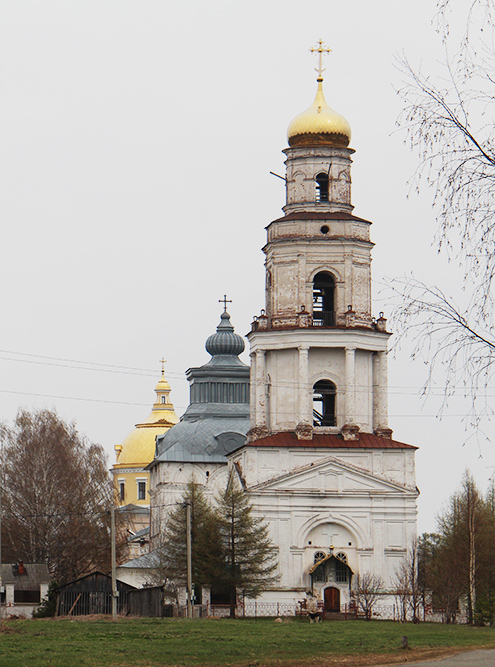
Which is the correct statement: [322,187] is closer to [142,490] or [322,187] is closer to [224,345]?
[224,345]

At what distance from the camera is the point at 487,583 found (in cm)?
5772

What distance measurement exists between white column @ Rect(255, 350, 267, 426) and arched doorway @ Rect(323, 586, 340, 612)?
663cm

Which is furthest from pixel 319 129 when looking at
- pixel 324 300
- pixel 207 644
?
pixel 207 644

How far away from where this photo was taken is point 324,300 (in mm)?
56812

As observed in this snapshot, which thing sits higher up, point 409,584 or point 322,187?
point 322,187

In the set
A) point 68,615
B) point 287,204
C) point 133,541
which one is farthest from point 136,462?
point 68,615

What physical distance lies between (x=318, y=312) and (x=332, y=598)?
10848mm

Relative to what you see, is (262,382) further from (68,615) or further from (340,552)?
(68,615)

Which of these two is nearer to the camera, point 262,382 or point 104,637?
point 104,637

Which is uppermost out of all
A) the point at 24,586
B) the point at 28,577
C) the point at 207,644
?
the point at 28,577

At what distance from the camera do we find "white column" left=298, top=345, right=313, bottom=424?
53906 mm

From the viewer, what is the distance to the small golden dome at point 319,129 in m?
57.1

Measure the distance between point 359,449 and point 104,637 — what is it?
24.4m

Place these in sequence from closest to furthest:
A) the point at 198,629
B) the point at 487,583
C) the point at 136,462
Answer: the point at 198,629 → the point at 487,583 → the point at 136,462
